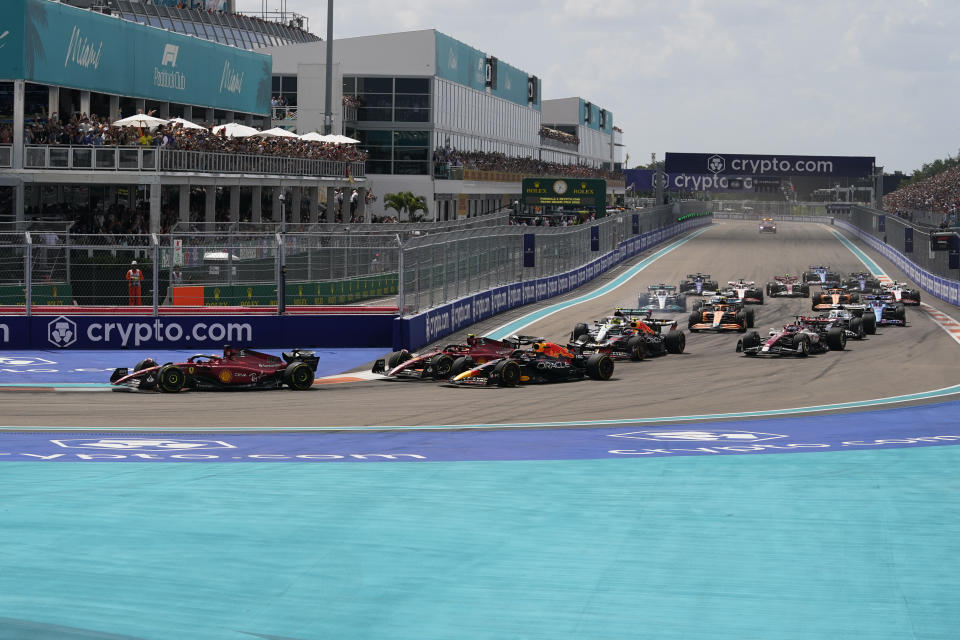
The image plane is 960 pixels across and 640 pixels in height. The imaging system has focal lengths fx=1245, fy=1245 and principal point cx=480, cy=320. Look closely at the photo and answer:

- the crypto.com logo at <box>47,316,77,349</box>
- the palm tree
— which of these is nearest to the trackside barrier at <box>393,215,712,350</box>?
the crypto.com logo at <box>47,316,77,349</box>

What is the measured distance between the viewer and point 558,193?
203ft

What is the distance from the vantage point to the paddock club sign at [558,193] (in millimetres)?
61750

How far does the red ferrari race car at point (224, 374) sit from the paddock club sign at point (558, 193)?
135ft

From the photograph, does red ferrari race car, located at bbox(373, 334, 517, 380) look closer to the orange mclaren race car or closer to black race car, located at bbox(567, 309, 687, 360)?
black race car, located at bbox(567, 309, 687, 360)

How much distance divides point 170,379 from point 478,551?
10.6 metres

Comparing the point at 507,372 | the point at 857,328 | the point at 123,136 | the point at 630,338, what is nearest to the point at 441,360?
the point at 507,372

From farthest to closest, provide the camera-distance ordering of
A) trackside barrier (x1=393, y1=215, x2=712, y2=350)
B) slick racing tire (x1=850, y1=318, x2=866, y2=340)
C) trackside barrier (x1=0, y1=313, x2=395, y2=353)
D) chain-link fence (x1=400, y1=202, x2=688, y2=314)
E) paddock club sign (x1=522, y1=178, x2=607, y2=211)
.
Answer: paddock club sign (x1=522, y1=178, x2=607, y2=211) → slick racing tire (x1=850, y1=318, x2=866, y2=340) → chain-link fence (x1=400, y1=202, x2=688, y2=314) → trackside barrier (x1=393, y1=215, x2=712, y2=350) → trackside barrier (x1=0, y1=313, x2=395, y2=353)

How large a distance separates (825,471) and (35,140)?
31258mm

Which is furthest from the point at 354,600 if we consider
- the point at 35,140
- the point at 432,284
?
the point at 35,140

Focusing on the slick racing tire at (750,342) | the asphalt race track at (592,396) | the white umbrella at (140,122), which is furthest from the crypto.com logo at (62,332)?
the white umbrella at (140,122)

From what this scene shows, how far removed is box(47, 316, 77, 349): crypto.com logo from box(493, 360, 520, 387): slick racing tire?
9.41 m

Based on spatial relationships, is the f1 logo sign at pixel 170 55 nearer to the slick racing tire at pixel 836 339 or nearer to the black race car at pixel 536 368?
the slick racing tire at pixel 836 339

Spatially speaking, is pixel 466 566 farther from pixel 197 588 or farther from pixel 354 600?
pixel 197 588

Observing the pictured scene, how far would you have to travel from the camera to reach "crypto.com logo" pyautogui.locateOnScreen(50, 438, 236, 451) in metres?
15.3
